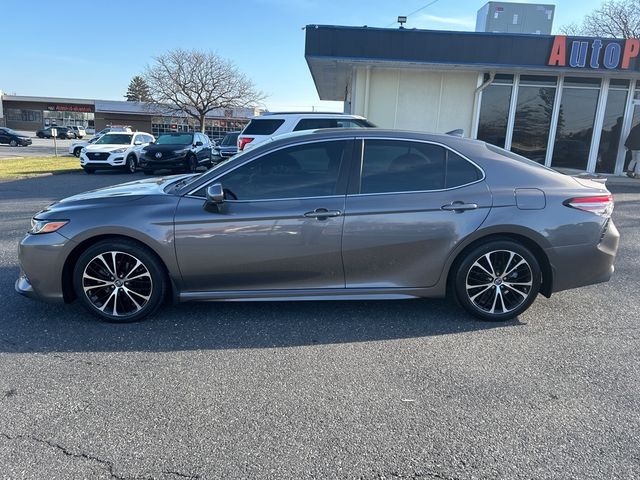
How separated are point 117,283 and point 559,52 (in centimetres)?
1496

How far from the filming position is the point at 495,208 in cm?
381

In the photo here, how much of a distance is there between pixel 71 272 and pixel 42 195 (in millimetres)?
9094

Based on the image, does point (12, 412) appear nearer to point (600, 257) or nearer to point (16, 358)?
point (16, 358)

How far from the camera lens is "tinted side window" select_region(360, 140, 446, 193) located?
3.84m

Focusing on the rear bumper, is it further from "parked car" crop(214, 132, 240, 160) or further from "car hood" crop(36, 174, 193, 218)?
"parked car" crop(214, 132, 240, 160)

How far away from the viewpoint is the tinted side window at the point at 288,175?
149 inches

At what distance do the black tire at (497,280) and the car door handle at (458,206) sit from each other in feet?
1.17

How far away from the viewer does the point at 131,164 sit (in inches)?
720

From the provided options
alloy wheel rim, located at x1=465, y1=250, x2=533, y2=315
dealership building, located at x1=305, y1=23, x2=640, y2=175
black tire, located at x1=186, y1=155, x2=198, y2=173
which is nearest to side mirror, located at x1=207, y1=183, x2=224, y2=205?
alloy wheel rim, located at x1=465, y1=250, x2=533, y2=315

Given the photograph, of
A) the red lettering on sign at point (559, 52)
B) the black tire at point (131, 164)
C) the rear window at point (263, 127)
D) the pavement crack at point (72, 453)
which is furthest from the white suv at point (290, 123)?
the black tire at point (131, 164)

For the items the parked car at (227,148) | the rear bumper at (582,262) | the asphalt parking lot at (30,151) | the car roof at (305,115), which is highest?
the car roof at (305,115)

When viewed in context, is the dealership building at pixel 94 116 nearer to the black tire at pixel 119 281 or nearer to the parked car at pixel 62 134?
the parked car at pixel 62 134

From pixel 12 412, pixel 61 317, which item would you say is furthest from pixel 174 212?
pixel 12 412

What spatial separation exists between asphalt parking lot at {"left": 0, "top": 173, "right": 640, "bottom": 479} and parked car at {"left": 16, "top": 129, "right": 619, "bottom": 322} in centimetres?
31
